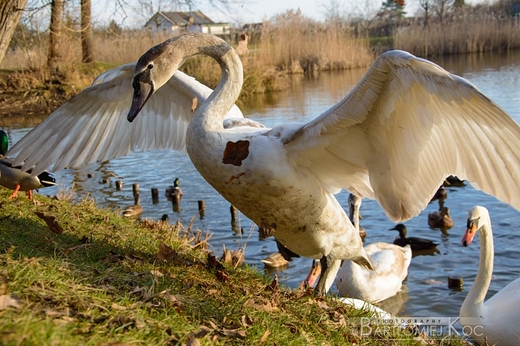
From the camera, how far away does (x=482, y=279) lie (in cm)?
644

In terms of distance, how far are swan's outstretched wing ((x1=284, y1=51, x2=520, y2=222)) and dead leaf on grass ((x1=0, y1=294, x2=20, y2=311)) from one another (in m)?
2.35

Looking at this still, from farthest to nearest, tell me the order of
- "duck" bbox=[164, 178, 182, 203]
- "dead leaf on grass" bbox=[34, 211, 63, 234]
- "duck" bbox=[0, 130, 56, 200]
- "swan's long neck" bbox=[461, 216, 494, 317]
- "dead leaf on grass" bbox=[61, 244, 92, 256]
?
1. "duck" bbox=[164, 178, 182, 203]
2. "duck" bbox=[0, 130, 56, 200]
3. "swan's long neck" bbox=[461, 216, 494, 317]
4. "dead leaf on grass" bbox=[34, 211, 63, 234]
5. "dead leaf on grass" bbox=[61, 244, 92, 256]

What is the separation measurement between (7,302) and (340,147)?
2.71 meters

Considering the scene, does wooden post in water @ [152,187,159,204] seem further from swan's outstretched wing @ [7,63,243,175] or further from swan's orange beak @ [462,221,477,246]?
swan's orange beak @ [462,221,477,246]

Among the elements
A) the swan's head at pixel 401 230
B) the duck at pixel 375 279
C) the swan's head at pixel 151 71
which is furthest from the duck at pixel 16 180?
the swan's head at pixel 401 230

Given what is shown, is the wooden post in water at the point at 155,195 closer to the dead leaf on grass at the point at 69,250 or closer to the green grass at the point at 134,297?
the green grass at the point at 134,297

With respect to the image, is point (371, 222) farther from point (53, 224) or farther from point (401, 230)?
point (53, 224)

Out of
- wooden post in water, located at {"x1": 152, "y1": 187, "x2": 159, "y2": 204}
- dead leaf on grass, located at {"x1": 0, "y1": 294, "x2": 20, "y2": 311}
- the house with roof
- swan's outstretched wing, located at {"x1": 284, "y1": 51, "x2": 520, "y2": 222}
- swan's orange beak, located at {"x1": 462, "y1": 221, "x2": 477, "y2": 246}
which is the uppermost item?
the house with roof

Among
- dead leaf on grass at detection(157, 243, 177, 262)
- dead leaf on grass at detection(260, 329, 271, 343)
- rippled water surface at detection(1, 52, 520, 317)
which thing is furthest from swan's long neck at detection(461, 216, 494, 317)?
dead leaf on grass at detection(260, 329, 271, 343)

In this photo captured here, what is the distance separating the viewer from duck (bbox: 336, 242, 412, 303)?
766 cm

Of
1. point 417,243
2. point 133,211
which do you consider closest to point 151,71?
point 133,211

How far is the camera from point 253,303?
397cm

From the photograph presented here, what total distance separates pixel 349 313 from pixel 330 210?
0.81 metres

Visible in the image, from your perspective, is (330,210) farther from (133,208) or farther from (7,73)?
(7,73)
